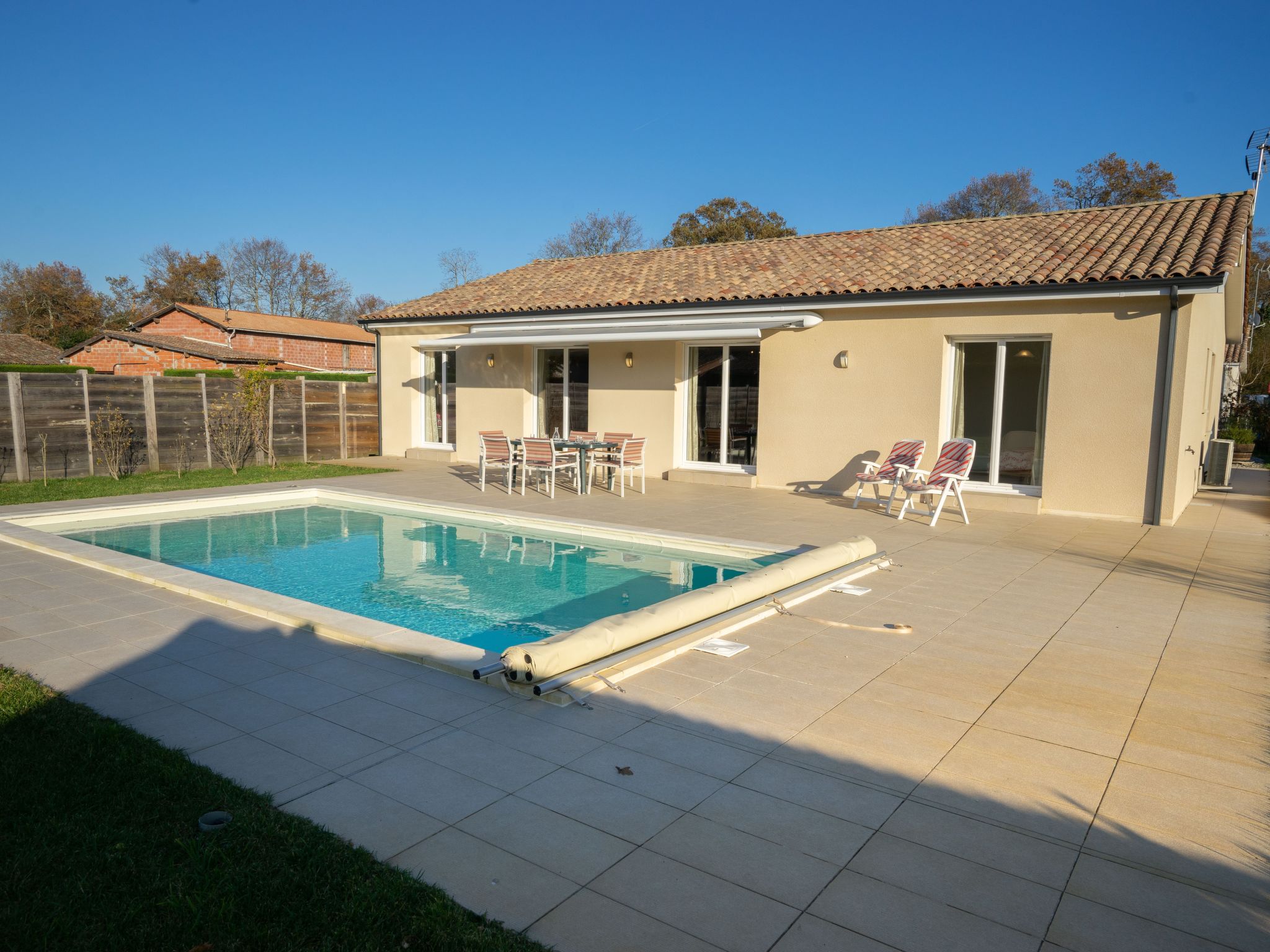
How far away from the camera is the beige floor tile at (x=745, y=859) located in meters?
3.69

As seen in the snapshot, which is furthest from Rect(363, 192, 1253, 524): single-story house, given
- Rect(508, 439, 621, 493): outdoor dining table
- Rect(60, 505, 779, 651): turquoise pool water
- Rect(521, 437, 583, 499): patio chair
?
Rect(60, 505, 779, 651): turquoise pool water

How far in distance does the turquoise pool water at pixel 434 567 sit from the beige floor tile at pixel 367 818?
3.81m

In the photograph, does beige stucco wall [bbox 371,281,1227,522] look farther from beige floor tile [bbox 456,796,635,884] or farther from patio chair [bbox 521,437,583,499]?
beige floor tile [bbox 456,796,635,884]

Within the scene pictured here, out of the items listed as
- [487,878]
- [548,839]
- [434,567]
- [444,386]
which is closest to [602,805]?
[548,839]

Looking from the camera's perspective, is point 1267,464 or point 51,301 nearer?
point 1267,464

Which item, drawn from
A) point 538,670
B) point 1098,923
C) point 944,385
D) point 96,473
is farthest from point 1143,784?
point 96,473

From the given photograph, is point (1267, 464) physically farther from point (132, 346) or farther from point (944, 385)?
point (132, 346)

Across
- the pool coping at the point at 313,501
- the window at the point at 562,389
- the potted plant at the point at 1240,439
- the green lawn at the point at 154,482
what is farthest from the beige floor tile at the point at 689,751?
the potted plant at the point at 1240,439

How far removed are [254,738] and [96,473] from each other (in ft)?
57.0

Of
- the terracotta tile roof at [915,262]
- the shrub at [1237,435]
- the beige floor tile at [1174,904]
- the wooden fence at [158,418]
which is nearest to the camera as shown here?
the beige floor tile at [1174,904]

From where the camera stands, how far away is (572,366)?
21.9 meters

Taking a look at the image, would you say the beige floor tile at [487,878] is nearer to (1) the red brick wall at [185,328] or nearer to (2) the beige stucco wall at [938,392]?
(2) the beige stucco wall at [938,392]

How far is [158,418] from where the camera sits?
2016cm

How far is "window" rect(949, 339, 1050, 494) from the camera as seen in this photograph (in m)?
15.7
